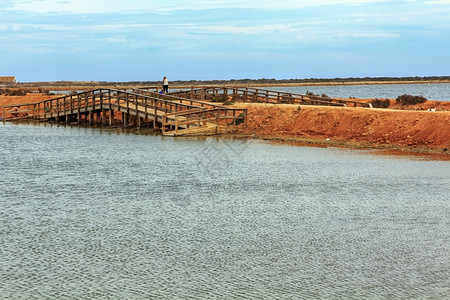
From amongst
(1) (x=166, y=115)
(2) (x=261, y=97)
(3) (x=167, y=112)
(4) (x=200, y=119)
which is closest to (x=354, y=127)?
(4) (x=200, y=119)

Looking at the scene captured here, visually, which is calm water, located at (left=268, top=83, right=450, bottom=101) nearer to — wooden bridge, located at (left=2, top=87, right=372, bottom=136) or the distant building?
wooden bridge, located at (left=2, top=87, right=372, bottom=136)

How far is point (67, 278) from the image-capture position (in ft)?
43.4

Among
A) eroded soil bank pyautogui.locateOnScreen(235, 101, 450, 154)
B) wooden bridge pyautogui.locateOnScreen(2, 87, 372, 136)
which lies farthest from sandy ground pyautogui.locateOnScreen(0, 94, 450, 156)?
wooden bridge pyautogui.locateOnScreen(2, 87, 372, 136)

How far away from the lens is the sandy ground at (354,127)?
116ft

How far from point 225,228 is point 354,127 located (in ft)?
75.4

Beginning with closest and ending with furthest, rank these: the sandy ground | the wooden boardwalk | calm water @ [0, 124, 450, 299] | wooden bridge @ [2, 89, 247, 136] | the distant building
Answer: calm water @ [0, 124, 450, 299] < the sandy ground < wooden bridge @ [2, 89, 247, 136] < the wooden boardwalk < the distant building

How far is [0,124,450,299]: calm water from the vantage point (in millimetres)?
12992

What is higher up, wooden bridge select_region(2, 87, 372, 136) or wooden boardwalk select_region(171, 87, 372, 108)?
wooden boardwalk select_region(171, 87, 372, 108)

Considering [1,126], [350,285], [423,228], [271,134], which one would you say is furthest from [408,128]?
[1,126]

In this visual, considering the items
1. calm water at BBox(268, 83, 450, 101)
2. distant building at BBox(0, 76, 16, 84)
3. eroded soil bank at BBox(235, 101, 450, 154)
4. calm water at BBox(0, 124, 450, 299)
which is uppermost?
distant building at BBox(0, 76, 16, 84)

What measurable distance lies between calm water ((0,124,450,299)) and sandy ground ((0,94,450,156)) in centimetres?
438

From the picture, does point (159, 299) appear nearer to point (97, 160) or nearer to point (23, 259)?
point (23, 259)

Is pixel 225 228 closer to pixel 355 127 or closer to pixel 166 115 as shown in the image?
pixel 355 127

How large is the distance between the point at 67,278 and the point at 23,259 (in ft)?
5.85
